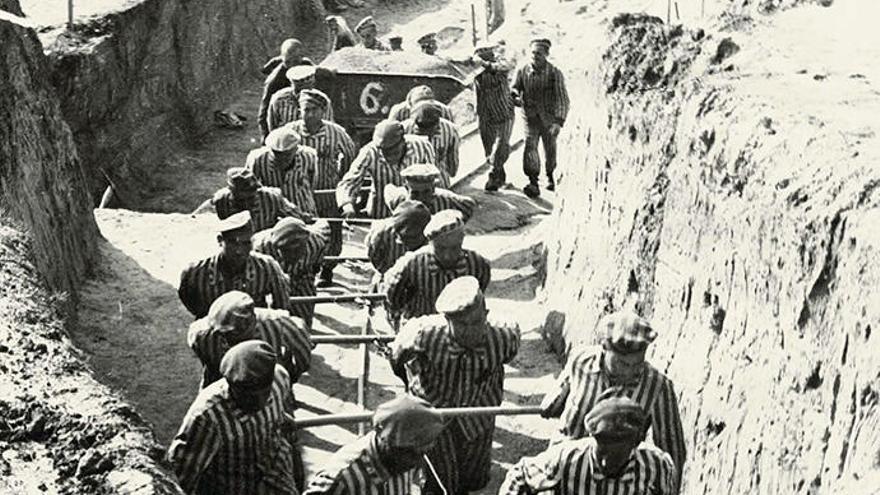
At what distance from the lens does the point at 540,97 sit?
1770cm

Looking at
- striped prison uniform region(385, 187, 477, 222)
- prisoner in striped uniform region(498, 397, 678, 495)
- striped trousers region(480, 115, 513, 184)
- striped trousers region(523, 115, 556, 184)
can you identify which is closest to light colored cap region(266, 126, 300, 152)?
striped prison uniform region(385, 187, 477, 222)

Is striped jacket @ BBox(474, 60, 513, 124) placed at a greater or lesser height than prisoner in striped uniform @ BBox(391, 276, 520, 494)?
lesser

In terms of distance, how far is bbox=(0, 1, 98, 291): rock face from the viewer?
1248cm

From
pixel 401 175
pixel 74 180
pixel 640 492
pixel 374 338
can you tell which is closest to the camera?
pixel 640 492

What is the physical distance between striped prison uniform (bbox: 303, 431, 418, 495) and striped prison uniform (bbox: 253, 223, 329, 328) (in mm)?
4253

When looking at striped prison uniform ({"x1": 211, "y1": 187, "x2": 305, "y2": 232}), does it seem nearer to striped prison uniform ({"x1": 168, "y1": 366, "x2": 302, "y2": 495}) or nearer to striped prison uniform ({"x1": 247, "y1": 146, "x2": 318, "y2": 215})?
striped prison uniform ({"x1": 247, "y1": 146, "x2": 318, "y2": 215})

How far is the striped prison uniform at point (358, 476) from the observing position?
7.26m

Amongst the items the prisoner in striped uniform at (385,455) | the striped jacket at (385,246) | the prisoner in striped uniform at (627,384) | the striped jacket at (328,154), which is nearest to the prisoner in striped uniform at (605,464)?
the prisoner in striped uniform at (385,455)

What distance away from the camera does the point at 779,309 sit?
8.82 metres

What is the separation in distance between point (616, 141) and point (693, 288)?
2533 mm

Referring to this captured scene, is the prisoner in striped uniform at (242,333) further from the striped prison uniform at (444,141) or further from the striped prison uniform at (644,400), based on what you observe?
the striped prison uniform at (444,141)

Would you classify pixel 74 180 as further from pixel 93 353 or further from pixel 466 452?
pixel 466 452

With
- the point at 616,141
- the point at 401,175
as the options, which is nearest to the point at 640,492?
the point at 616,141

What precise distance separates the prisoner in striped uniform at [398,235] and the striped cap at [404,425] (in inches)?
174
